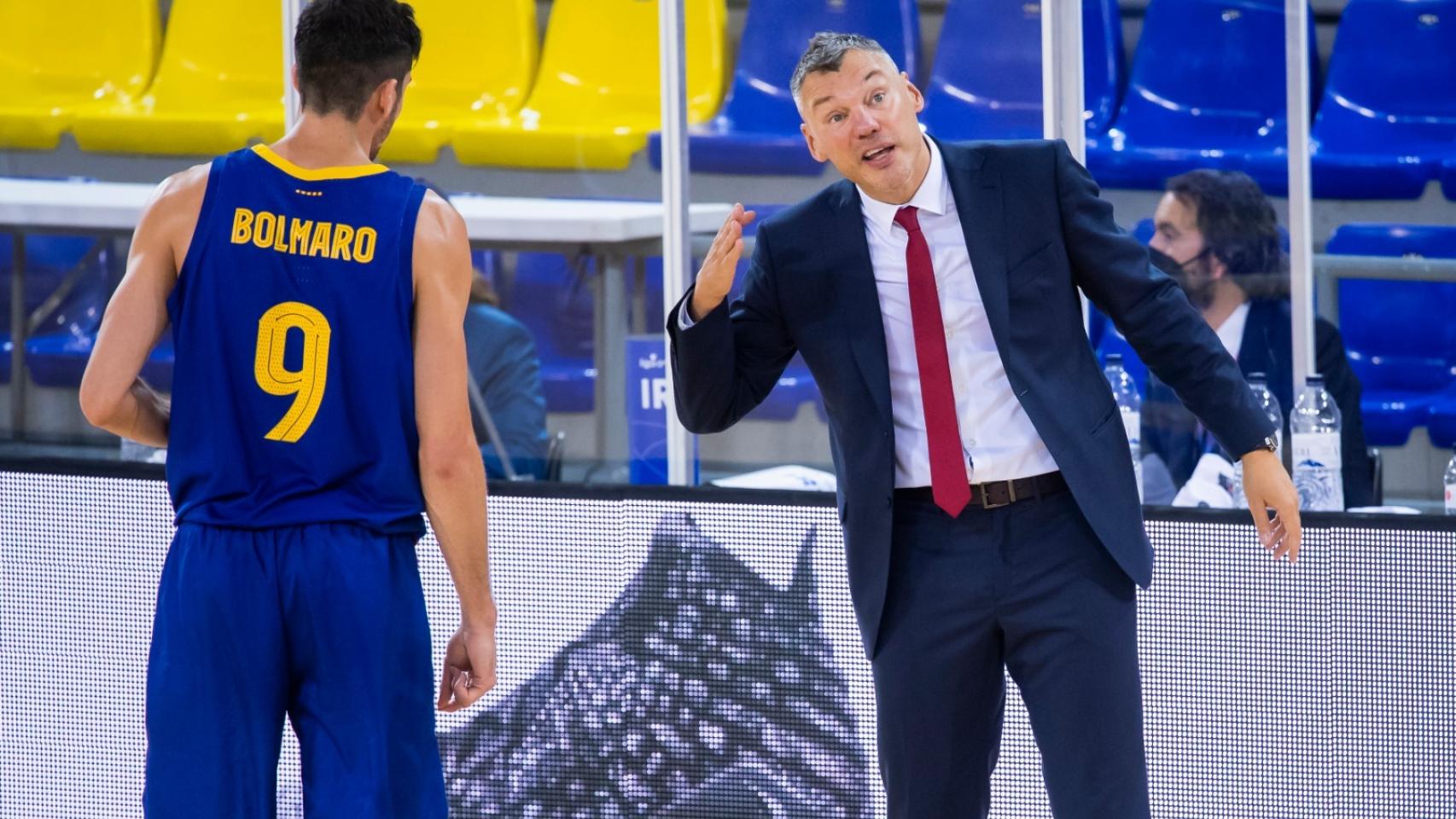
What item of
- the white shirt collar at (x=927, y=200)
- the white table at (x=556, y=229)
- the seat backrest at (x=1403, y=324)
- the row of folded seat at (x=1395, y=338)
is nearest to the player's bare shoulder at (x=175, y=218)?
the white shirt collar at (x=927, y=200)

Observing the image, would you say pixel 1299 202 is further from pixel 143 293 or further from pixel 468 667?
pixel 143 293

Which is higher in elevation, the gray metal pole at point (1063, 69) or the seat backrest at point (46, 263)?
the gray metal pole at point (1063, 69)

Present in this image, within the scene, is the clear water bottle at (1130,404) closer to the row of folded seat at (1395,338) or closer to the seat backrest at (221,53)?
the row of folded seat at (1395,338)

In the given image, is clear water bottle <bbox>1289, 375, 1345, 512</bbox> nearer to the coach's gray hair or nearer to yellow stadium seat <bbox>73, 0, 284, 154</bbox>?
the coach's gray hair

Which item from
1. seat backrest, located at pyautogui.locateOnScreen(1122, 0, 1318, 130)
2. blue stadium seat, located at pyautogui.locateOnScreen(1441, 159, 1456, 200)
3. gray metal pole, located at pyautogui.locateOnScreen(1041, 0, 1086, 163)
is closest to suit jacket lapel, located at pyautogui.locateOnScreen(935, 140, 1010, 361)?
gray metal pole, located at pyautogui.locateOnScreen(1041, 0, 1086, 163)

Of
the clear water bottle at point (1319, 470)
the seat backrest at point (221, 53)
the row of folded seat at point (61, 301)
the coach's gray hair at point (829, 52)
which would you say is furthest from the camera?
the seat backrest at point (221, 53)

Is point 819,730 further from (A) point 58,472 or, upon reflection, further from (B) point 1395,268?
(B) point 1395,268

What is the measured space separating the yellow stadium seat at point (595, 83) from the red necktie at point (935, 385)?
3321 mm

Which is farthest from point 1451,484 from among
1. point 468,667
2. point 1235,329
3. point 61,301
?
point 61,301

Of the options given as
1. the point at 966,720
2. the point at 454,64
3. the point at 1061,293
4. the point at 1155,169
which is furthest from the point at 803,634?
the point at 454,64

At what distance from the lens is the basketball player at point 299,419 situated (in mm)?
2246

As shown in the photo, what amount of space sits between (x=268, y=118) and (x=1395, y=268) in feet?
12.6

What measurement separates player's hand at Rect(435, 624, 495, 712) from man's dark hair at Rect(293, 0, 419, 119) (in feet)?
2.44

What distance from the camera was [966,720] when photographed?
2.51 metres
